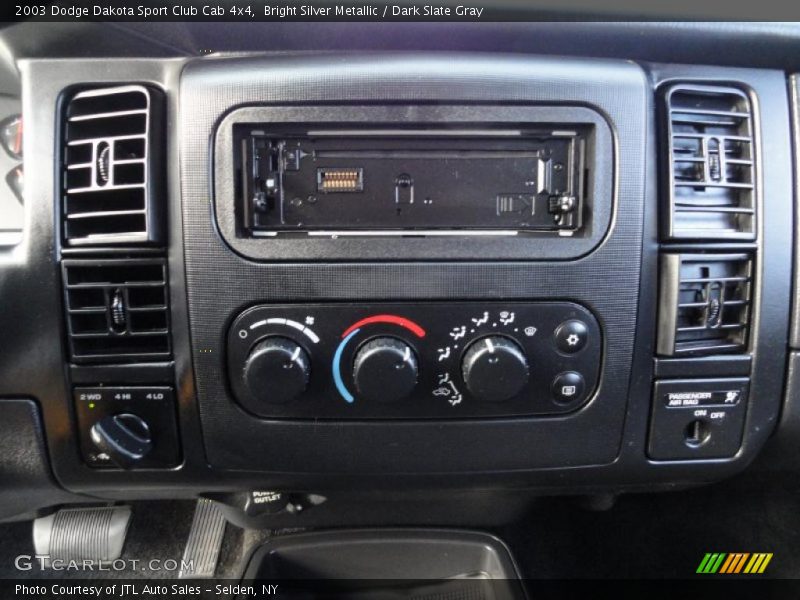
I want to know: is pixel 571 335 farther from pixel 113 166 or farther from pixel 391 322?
pixel 113 166

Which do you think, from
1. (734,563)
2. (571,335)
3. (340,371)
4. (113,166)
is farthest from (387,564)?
(113,166)

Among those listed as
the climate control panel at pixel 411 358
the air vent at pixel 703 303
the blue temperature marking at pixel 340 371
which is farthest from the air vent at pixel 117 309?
the air vent at pixel 703 303

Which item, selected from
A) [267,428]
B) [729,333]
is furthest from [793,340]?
[267,428]

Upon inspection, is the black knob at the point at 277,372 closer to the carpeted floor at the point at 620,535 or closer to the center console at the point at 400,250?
the center console at the point at 400,250

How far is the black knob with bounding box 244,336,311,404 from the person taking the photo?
2.85 ft

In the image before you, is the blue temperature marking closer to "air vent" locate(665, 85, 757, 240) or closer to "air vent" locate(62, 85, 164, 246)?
"air vent" locate(62, 85, 164, 246)

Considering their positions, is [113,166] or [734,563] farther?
[734,563]

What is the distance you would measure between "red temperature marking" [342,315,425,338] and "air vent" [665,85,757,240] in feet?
1.40

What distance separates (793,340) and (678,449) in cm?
26

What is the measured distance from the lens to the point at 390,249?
873 millimetres

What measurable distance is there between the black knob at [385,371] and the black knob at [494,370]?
0.29ft

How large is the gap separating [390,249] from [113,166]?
1.45ft

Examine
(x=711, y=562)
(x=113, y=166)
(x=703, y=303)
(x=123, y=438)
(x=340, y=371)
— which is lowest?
(x=711, y=562)

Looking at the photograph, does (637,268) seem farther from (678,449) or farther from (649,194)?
(678,449)
